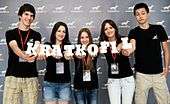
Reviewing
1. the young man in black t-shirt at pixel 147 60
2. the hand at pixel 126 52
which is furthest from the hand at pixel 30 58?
the young man in black t-shirt at pixel 147 60

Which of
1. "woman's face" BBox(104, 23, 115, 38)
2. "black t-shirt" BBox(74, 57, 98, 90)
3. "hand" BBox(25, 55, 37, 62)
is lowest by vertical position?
"black t-shirt" BBox(74, 57, 98, 90)

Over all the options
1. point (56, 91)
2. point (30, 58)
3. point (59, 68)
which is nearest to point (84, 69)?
point (59, 68)

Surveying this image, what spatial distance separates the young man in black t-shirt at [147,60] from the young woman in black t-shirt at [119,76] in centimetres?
14

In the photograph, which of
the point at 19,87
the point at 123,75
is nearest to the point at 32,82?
the point at 19,87

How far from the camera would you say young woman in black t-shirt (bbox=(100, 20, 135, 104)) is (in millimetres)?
3268

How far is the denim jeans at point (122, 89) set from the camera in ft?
10.7

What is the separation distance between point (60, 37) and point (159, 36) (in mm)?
1111

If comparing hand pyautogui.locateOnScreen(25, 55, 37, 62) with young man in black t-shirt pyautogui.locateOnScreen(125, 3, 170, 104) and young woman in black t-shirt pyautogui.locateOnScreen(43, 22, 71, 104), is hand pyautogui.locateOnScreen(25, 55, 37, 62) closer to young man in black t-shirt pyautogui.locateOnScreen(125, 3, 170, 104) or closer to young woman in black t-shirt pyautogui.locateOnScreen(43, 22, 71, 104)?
young woman in black t-shirt pyautogui.locateOnScreen(43, 22, 71, 104)

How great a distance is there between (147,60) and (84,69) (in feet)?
2.30

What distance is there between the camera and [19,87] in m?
3.22

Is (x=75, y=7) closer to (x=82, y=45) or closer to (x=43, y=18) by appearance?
(x=43, y=18)

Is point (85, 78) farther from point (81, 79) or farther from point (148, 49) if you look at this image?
point (148, 49)

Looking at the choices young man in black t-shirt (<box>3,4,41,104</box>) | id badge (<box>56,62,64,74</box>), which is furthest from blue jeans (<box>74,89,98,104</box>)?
young man in black t-shirt (<box>3,4,41,104</box>)

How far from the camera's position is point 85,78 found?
10.8 feet
